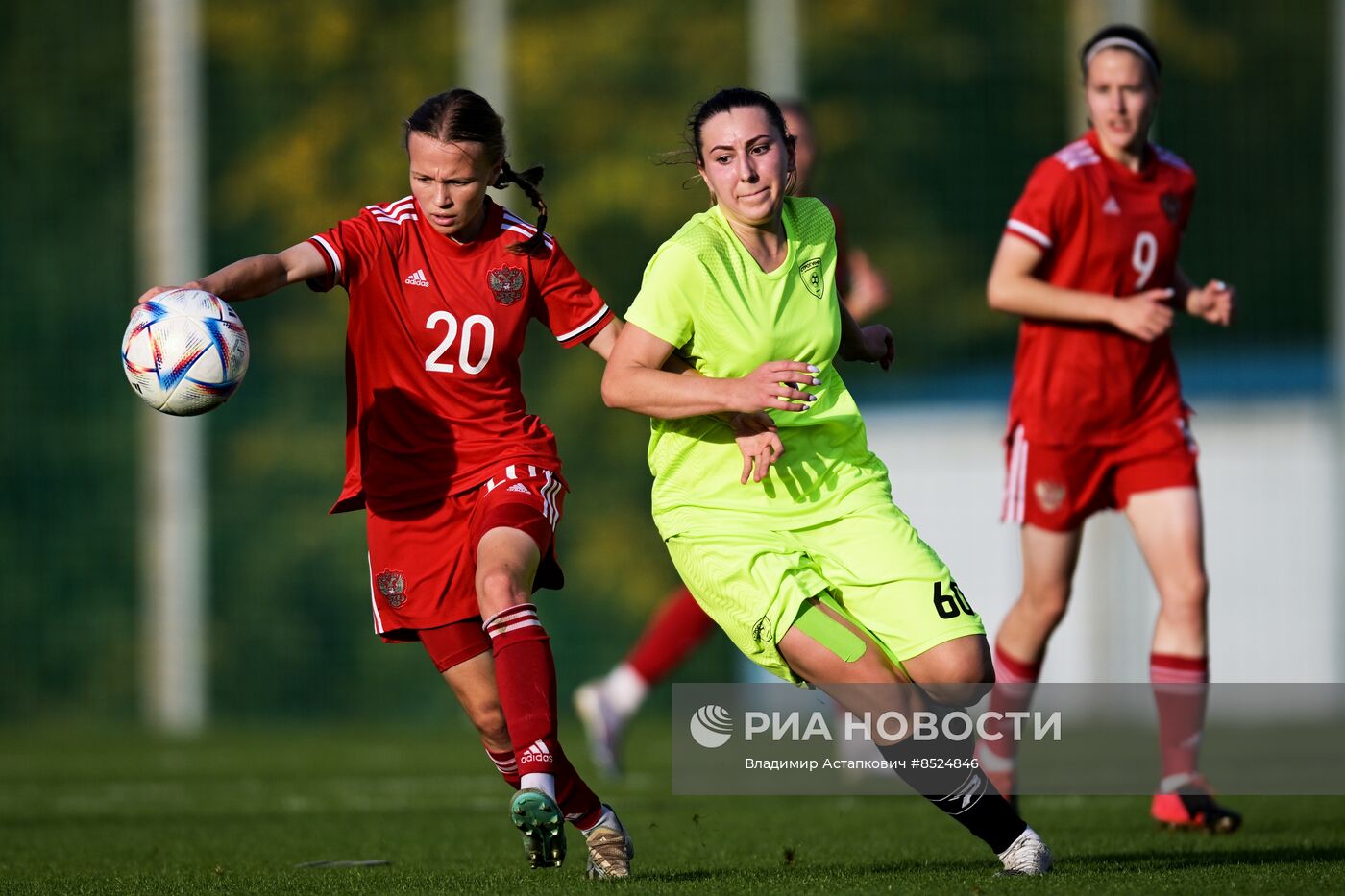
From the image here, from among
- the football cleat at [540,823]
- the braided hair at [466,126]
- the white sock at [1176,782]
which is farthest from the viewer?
the white sock at [1176,782]

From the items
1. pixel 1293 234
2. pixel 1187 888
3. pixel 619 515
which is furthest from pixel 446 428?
pixel 1293 234

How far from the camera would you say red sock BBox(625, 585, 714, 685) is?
315 inches

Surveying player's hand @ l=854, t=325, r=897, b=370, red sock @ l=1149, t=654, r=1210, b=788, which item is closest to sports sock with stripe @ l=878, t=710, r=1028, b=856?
player's hand @ l=854, t=325, r=897, b=370

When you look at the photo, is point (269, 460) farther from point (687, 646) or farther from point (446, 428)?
point (446, 428)

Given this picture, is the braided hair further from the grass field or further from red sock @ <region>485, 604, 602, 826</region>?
the grass field

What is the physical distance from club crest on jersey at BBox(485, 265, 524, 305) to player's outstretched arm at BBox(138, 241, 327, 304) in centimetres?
47

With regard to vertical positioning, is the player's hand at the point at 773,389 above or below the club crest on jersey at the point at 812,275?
below

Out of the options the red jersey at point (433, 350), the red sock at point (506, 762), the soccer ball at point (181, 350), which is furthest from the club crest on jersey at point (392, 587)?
the soccer ball at point (181, 350)

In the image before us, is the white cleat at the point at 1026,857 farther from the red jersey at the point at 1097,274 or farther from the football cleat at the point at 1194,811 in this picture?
the red jersey at the point at 1097,274

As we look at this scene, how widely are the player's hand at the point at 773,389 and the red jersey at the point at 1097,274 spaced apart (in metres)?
2.16

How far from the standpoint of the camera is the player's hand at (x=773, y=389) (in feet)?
14.9

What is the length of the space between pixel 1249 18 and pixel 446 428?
34.6 ft

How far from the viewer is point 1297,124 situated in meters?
14.3
